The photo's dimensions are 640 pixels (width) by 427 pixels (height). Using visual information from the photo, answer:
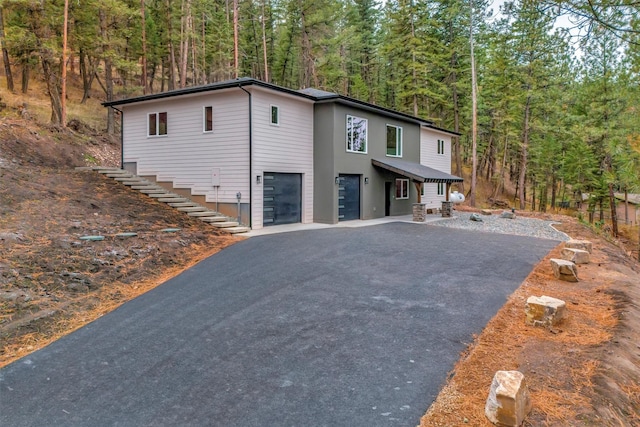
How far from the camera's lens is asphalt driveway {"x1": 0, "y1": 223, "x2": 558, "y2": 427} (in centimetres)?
305

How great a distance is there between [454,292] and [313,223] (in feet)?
28.6

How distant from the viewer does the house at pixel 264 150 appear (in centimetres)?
1243

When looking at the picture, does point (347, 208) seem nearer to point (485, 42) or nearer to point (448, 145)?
point (448, 145)

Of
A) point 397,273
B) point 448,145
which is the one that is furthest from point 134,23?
point 397,273

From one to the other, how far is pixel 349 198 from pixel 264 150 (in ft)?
14.7

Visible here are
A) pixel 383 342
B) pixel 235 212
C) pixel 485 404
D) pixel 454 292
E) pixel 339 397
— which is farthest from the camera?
pixel 235 212

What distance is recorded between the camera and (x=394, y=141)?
18125 millimetres

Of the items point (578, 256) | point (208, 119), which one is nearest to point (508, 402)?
point (578, 256)

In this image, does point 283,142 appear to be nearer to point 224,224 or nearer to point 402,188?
point 224,224

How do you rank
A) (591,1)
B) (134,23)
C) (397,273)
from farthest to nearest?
(134,23) < (397,273) < (591,1)

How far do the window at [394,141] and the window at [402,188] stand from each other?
1.35 metres

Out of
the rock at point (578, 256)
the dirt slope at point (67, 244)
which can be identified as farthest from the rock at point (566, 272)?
the dirt slope at point (67, 244)

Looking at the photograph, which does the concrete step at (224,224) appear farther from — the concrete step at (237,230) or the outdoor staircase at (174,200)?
the concrete step at (237,230)

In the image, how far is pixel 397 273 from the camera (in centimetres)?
731
